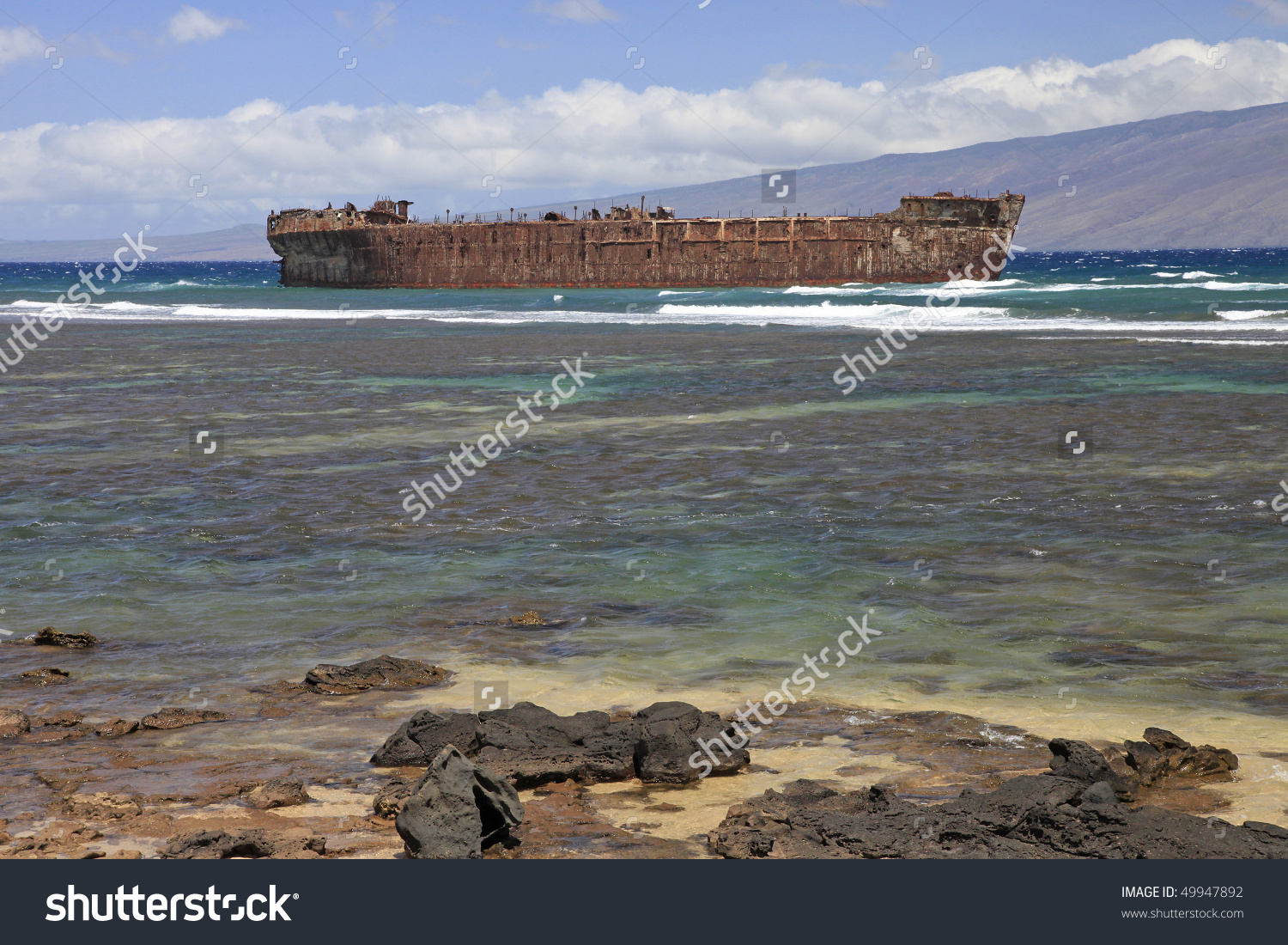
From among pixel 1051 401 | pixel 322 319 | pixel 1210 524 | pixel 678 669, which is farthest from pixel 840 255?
pixel 678 669

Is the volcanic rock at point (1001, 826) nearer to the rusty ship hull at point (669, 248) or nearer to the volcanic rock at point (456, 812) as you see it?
the volcanic rock at point (456, 812)

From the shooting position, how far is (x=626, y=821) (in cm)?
564

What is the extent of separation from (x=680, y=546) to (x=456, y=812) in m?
6.45

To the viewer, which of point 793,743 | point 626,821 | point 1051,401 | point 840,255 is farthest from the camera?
point 840,255

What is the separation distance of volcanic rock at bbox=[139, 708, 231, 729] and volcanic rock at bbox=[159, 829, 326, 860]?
1.96 metres

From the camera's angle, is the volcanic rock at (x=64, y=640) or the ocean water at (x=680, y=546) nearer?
the ocean water at (x=680, y=546)

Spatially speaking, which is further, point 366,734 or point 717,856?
point 366,734

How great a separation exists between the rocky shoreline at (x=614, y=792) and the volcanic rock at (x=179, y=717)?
2 centimetres

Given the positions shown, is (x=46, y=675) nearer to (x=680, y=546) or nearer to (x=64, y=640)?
(x=64, y=640)

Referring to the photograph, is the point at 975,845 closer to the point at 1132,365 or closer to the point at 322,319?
the point at 1132,365

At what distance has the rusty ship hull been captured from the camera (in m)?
69.9

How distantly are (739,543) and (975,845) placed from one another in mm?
6481

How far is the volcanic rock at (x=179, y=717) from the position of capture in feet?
22.8

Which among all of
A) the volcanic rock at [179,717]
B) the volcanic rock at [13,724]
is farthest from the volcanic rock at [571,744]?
the volcanic rock at [13,724]
